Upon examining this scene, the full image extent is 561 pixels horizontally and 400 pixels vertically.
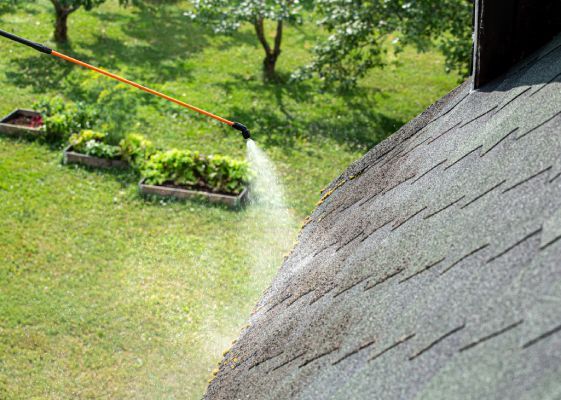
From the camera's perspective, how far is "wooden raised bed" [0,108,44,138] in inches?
504

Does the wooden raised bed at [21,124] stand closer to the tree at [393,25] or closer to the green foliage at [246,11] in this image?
the green foliage at [246,11]

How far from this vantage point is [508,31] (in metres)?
4.15

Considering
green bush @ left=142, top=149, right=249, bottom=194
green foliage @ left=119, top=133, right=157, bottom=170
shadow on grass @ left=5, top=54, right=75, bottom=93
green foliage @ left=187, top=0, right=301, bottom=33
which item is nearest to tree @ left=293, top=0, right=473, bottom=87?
green foliage @ left=187, top=0, right=301, bottom=33

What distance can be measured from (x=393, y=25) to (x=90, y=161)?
6.39 meters

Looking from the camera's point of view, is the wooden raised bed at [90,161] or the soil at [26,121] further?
the soil at [26,121]

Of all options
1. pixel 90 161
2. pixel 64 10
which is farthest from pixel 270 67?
pixel 90 161

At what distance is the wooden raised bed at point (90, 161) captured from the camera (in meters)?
12.1

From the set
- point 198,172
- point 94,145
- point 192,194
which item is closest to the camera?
point 192,194

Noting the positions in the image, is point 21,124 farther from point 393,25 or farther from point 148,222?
point 393,25

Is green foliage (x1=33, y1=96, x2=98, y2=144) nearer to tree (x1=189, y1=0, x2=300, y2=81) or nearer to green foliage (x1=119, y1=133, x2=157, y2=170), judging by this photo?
green foliage (x1=119, y1=133, x2=157, y2=170)

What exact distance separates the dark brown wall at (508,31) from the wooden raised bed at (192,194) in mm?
7287

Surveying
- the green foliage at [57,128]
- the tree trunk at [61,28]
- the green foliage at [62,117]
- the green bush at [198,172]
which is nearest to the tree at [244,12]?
the green foliage at [62,117]

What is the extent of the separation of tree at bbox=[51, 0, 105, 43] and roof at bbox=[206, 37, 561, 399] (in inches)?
556

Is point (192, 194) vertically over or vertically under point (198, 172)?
under
